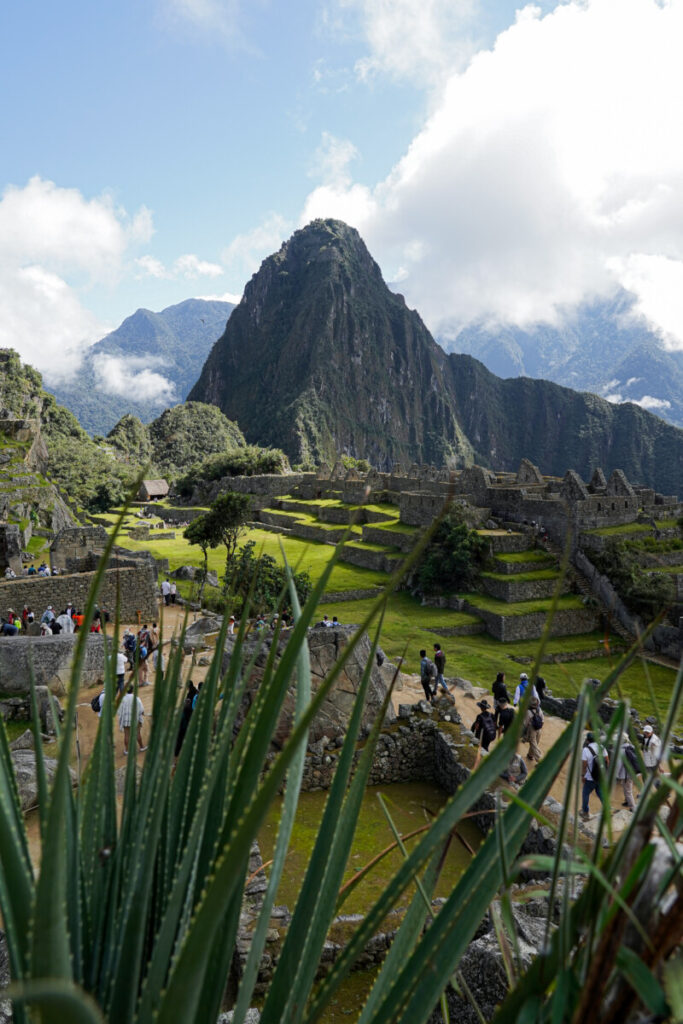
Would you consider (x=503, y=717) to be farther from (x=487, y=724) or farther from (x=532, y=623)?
(x=532, y=623)

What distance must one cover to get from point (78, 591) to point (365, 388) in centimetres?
15942

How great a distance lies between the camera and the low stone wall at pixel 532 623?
17.5 m

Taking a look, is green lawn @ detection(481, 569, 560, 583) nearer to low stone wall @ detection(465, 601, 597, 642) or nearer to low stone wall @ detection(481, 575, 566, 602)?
low stone wall @ detection(481, 575, 566, 602)

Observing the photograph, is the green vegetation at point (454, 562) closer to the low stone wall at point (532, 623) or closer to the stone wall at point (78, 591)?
the low stone wall at point (532, 623)

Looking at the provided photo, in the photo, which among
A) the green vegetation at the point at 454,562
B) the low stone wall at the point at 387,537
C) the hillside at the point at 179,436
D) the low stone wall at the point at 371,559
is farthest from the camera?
the hillside at the point at 179,436

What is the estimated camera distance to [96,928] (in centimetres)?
104

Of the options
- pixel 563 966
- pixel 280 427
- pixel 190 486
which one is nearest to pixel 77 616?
pixel 563 966

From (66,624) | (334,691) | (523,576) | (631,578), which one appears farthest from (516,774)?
(523,576)

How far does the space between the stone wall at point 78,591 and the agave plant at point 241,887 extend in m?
11.0

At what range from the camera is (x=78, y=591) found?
42.4 feet

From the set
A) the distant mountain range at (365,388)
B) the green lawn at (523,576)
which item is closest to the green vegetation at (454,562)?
the green lawn at (523,576)

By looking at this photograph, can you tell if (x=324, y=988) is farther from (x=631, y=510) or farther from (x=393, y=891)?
(x=631, y=510)

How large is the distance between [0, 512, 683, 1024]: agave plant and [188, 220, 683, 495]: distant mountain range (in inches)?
5386

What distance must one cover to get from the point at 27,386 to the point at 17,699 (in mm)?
62054
